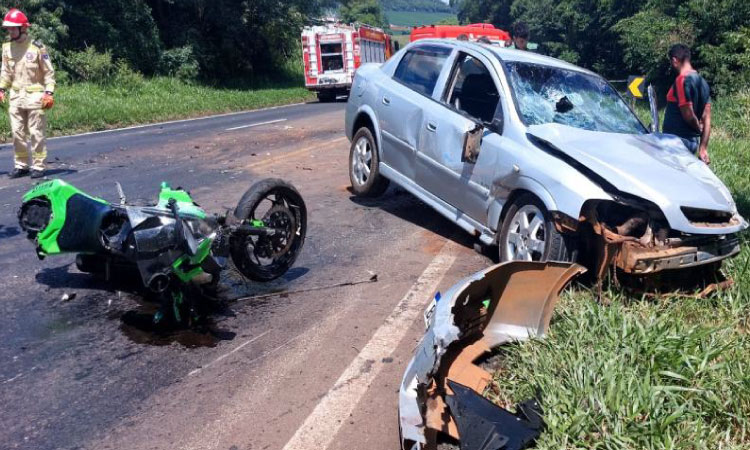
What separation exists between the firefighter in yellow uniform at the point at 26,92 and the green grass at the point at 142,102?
5462 millimetres

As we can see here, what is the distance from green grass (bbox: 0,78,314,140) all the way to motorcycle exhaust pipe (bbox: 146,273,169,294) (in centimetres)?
1166

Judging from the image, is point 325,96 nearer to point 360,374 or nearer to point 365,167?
point 365,167

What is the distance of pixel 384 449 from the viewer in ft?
10.8

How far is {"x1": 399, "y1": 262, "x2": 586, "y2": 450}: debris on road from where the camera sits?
3.04m

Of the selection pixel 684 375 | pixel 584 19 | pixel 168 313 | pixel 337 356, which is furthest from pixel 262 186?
pixel 584 19

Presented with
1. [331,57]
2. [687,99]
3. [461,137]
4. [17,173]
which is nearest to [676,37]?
[331,57]

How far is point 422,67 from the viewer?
7.28m

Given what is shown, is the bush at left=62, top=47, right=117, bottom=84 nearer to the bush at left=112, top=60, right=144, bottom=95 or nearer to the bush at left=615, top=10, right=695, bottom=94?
the bush at left=112, top=60, right=144, bottom=95

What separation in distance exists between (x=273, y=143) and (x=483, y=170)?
7.59 metres

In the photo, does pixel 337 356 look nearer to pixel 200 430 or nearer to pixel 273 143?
pixel 200 430

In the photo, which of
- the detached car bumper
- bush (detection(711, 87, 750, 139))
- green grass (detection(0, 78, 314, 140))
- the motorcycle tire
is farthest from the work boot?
bush (detection(711, 87, 750, 139))

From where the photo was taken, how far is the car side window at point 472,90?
20.5ft

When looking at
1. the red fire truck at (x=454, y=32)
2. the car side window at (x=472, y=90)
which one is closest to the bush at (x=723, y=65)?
the red fire truck at (x=454, y=32)

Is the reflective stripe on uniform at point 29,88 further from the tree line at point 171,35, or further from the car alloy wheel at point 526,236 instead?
the tree line at point 171,35
